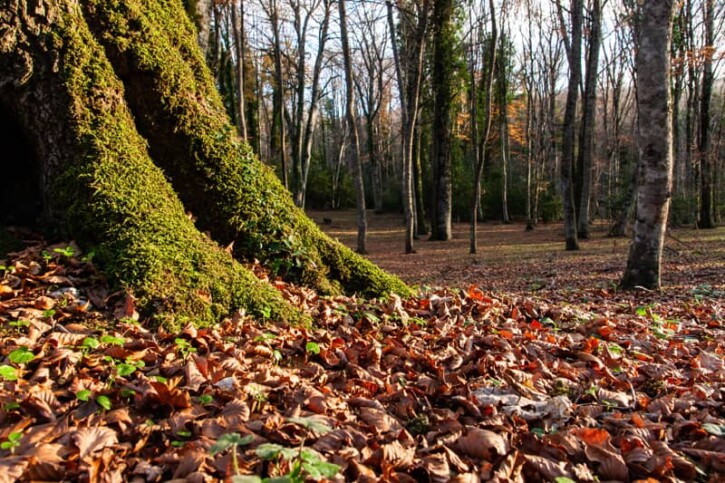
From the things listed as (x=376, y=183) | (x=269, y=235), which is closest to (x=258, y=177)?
(x=269, y=235)

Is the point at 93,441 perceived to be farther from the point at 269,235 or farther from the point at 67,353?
the point at 269,235

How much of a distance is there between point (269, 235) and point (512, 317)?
2.53 metres

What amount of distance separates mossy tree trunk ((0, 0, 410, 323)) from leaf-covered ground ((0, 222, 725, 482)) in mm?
271

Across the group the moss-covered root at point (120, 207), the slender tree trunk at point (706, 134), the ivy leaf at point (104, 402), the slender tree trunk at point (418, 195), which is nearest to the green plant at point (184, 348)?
the moss-covered root at point (120, 207)

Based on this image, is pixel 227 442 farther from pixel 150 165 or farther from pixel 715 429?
pixel 150 165

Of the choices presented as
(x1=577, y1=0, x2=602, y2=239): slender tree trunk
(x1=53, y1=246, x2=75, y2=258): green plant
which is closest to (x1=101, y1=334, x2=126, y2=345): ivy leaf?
(x1=53, y1=246, x2=75, y2=258): green plant

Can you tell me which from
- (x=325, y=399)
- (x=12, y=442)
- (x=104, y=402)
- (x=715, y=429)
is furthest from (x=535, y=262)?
(x=12, y=442)

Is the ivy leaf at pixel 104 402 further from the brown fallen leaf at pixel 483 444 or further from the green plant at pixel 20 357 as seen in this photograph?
the brown fallen leaf at pixel 483 444

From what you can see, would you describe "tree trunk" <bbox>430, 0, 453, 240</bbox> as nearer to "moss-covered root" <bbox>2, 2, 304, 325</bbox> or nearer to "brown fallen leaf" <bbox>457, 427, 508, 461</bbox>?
"moss-covered root" <bbox>2, 2, 304, 325</bbox>

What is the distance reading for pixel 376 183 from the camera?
118 ft

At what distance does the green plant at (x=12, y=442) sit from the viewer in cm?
168

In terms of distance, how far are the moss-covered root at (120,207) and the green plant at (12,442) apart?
1114mm

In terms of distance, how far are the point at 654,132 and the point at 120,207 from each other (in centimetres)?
749

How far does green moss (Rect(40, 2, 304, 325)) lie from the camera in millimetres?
2986
